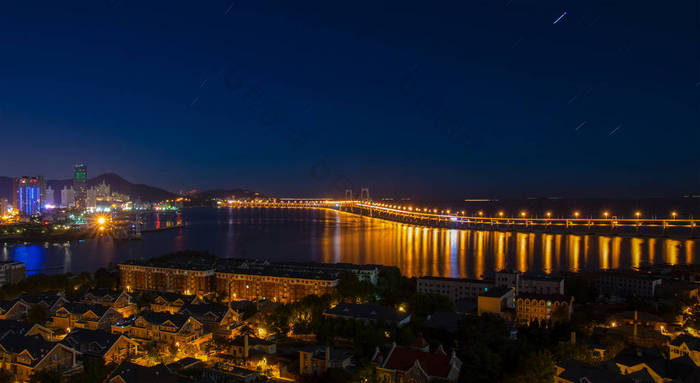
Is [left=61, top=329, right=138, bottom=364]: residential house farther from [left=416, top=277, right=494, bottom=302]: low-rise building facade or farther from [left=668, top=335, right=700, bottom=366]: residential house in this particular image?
[left=668, top=335, right=700, bottom=366]: residential house

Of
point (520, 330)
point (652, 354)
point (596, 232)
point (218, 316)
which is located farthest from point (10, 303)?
point (596, 232)

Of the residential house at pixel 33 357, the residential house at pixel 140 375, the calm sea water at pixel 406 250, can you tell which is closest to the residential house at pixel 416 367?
the residential house at pixel 140 375

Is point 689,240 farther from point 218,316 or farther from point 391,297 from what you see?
point 218,316

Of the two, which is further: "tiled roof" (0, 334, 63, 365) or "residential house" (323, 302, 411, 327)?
"residential house" (323, 302, 411, 327)

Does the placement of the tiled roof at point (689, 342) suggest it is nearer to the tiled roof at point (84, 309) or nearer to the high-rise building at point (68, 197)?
the tiled roof at point (84, 309)

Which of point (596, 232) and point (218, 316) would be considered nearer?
point (218, 316)

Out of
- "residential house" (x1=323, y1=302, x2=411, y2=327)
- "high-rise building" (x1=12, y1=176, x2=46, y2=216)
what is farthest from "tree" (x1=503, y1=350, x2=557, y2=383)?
"high-rise building" (x1=12, y1=176, x2=46, y2=216)
